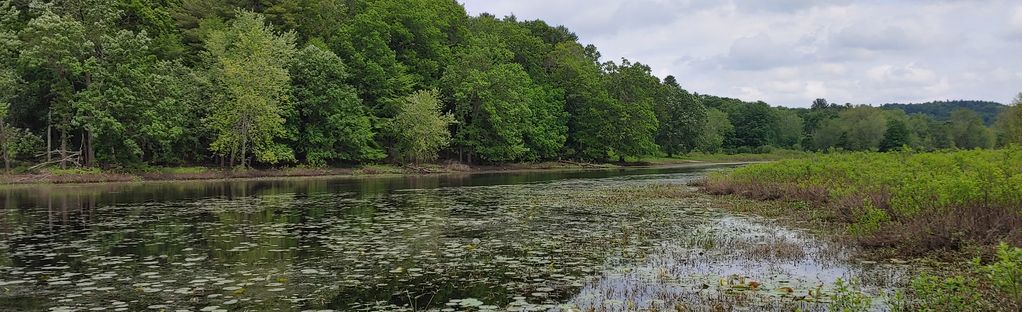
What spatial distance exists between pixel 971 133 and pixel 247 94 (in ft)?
457

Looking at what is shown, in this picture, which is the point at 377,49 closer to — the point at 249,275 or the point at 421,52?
the point at 421,52

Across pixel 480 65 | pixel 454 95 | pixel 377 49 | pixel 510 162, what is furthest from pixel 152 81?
pixel 510 162

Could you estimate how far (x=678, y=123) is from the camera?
111562 millimetres

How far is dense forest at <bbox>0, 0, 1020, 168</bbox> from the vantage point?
155 ft

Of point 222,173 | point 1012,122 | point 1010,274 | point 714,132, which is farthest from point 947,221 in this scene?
point 714,132

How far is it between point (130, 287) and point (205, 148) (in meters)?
51.2

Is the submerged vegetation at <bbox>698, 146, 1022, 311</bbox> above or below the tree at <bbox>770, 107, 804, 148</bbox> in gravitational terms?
below

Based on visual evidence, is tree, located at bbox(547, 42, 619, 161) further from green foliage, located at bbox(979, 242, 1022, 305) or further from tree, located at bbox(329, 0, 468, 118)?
green foliage, located at bbox(979, 242, 1022, 305)

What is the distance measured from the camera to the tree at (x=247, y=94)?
53500 millimetres

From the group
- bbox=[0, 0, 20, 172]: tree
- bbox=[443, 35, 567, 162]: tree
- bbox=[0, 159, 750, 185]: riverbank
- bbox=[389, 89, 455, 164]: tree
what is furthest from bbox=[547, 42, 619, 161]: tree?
bbox=[0, 0, 20, 172]: tree

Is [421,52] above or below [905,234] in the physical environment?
above

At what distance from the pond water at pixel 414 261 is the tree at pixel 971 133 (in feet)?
441

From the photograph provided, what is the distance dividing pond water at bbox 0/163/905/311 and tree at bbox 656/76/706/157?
87.7 meters

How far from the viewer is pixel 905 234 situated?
14.0 m
